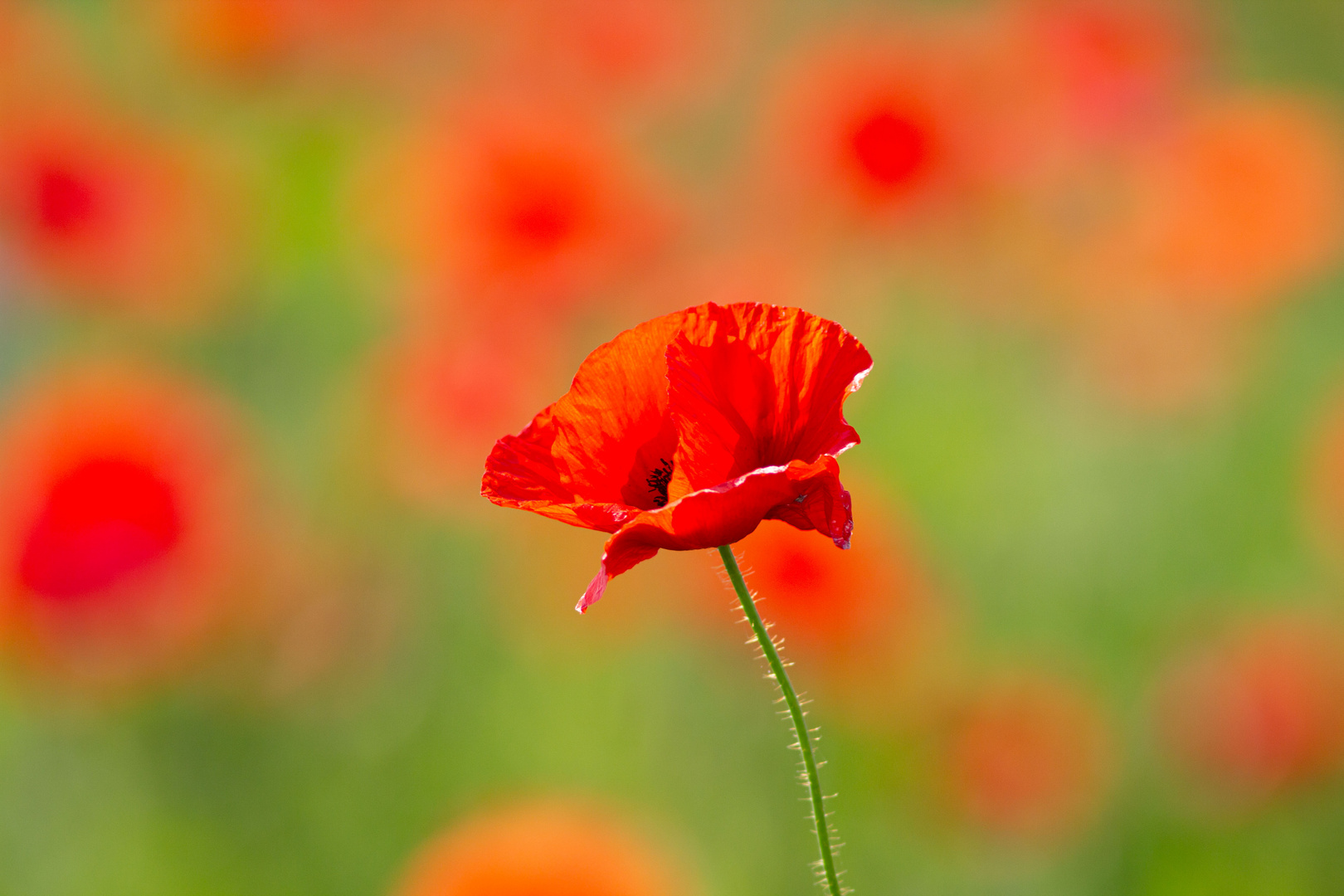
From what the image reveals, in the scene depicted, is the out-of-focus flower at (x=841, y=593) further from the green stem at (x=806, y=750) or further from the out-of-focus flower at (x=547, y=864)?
the green stem at (x=806, y=750)

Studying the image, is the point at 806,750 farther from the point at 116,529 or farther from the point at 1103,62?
the point at 1103,62

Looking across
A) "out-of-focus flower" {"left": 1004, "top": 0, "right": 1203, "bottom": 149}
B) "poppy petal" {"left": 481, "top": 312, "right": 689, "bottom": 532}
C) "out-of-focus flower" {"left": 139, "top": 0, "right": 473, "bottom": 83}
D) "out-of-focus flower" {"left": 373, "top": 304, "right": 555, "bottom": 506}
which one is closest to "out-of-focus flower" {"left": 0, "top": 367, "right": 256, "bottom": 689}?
"out-of-focus flower" {"left": 373, "top": 304, "right": 555, "bottom": 506}

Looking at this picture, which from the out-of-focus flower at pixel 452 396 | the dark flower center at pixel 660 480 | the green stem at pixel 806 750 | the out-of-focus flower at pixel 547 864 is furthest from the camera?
the out-of-focus flower at pixel 452 396

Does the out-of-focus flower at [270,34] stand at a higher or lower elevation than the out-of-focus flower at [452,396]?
higher

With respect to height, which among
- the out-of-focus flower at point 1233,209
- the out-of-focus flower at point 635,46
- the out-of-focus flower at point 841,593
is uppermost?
the out-of-focus flower at point 635,46

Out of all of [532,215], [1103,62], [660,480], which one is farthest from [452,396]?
[1103,62]

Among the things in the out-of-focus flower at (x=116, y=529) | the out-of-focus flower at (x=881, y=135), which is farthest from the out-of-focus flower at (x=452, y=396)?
the out-of-focus flower at (x=881, y=135)

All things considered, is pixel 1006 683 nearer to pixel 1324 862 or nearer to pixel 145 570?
pixel 1324 862

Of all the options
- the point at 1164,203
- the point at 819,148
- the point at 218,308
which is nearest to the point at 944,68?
the point at 819,148
